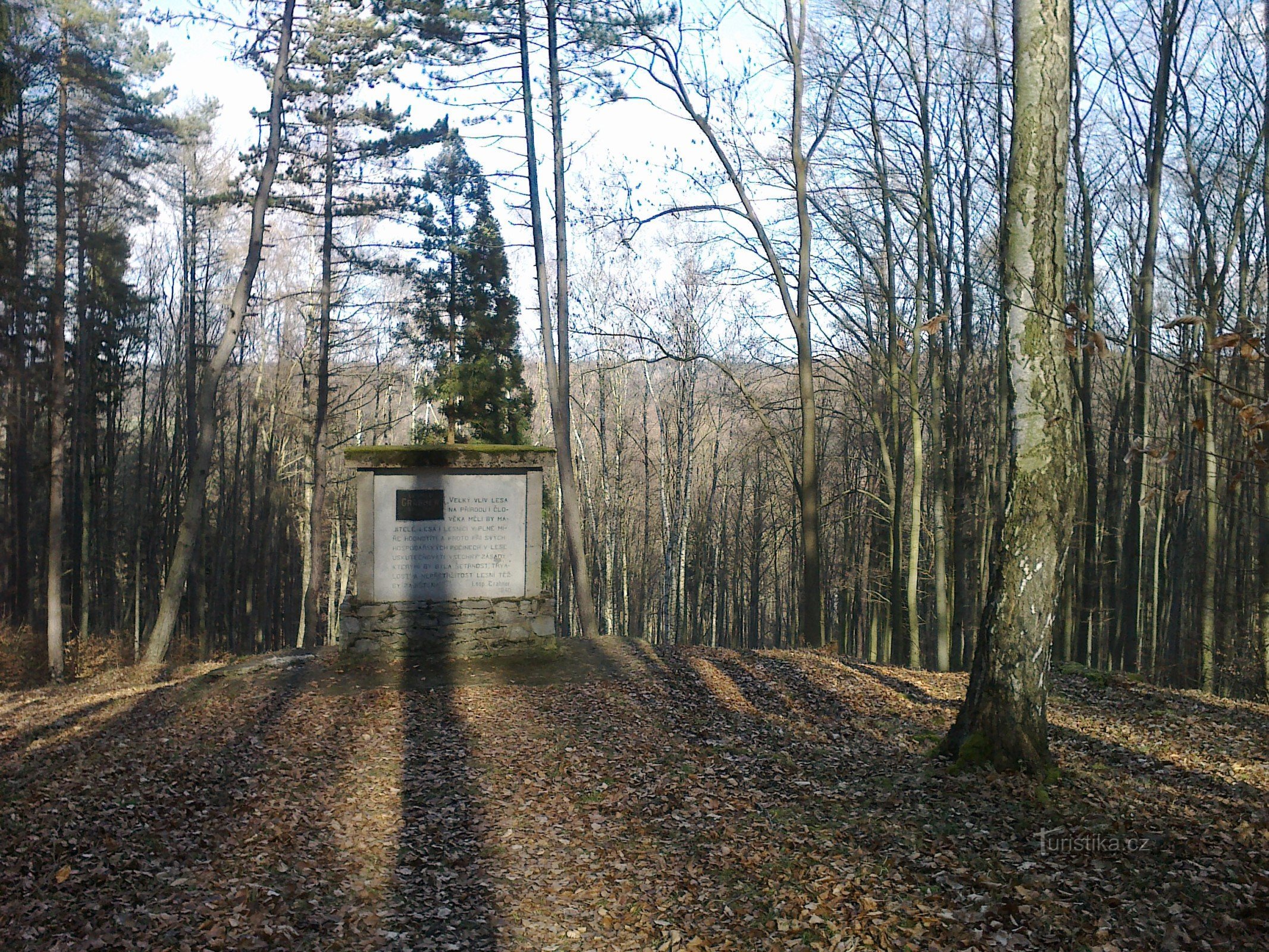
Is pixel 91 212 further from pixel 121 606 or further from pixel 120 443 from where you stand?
pixel 121 606

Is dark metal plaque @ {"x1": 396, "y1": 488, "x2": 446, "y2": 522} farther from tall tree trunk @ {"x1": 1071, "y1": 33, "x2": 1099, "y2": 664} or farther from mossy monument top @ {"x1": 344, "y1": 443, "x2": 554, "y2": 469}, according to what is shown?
tall tree trunk @ {"x1": 1071, "y1": 33, "x2": 1099, "y2": 664}

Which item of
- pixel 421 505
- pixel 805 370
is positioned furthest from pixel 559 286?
pixel 421 505

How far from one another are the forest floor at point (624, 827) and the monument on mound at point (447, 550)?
151 centimetres

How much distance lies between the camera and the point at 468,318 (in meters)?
20.0

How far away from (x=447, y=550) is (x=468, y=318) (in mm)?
11379

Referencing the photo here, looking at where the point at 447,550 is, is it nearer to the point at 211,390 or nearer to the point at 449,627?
the point at 449,627

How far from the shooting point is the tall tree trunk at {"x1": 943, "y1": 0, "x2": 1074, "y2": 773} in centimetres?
529

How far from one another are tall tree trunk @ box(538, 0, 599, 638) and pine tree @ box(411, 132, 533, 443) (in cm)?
344

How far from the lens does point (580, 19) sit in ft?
46.4

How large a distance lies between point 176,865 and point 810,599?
30.3 ft

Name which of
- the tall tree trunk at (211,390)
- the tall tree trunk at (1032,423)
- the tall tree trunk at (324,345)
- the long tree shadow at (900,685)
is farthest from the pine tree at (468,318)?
the tall tree trunk at (1032,423)

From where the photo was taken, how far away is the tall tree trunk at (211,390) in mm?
12883

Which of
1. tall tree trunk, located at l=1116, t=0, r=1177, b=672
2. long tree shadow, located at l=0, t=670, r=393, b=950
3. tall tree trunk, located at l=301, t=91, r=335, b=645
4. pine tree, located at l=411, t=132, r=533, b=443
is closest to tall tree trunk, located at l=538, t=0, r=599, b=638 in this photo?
pine tree, located at l=411, t=132, r=533, b=443

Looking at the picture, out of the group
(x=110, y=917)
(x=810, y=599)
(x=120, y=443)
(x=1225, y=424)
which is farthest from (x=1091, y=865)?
(x=120, y=443)
